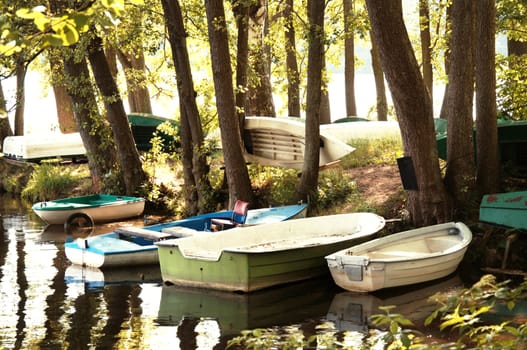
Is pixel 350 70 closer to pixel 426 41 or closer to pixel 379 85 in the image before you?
pixel 379 85

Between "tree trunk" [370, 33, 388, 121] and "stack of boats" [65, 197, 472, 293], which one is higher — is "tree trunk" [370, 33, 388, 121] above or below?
above

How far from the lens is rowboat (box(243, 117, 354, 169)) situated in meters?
17.7

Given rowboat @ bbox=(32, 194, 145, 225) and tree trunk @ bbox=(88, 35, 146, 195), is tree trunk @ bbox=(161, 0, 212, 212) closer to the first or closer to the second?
rowboat @ bbox=(32, 194, 145, 225)

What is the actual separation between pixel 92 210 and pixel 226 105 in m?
4.87

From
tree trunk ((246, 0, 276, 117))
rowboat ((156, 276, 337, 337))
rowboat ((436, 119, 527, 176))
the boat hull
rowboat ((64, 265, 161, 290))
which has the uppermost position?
tree trunk ((246, 0, 276, 117))

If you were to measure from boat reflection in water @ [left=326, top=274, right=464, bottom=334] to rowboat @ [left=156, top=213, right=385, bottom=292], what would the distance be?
0.94m

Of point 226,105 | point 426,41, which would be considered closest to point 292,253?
point 226,105

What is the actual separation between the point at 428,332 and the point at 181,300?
3.85 meters

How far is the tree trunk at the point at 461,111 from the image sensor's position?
13.2m

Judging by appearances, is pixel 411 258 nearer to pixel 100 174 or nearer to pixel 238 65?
pixel 238 65

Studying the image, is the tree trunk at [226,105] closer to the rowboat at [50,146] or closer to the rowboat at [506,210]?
the rowboat at [506,210]

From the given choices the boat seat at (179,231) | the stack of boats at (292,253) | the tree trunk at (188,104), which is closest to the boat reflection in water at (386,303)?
the stack of boats at (292,253)

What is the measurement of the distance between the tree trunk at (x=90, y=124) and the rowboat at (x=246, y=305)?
923 cm

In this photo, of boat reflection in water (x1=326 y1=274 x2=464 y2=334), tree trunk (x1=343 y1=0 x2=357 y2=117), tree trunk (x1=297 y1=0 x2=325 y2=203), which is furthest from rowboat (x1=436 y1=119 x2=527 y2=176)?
tree trunk (x1=343 y1=0 x2=357 y2=117)
